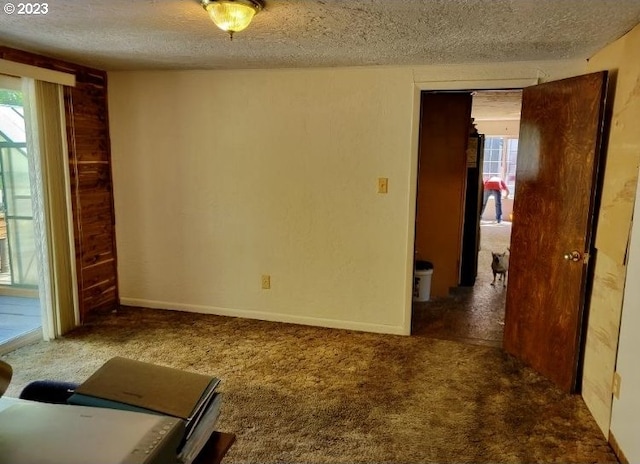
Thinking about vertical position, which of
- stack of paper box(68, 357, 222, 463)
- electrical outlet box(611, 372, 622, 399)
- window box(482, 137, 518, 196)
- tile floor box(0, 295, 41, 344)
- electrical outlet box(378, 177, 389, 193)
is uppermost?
window box(482, 137, 518, 196)

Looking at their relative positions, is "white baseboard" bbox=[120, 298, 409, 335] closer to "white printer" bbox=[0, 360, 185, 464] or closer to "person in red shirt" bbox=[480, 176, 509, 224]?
"white printer" bbox=[0, 360, 185, 464]

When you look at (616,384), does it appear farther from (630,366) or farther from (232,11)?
(232,11)

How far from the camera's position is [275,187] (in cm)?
372

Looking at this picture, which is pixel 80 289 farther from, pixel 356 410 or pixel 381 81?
pixel 381 81

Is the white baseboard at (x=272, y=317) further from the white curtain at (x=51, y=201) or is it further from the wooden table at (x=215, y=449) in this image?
the wooden table at (x=215, y=449)

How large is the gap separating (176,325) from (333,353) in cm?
139

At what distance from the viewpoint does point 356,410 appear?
2504mm

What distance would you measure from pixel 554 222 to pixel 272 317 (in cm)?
230

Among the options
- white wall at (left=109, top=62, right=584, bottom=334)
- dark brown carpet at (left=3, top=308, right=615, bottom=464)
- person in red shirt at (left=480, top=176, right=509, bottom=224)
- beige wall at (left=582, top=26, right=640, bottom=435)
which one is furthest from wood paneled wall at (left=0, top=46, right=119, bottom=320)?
person in red shirt at (left=480, top=176, right=509, bottom=224)

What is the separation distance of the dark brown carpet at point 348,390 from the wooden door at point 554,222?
280 mm

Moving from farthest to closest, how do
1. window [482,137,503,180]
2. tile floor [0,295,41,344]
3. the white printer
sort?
window [482,137,503,180], tile floor [0,295,41,344], the white printer

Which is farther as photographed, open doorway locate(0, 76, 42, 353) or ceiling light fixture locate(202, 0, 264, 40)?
open doorway locate(0, 76, 42, 353)

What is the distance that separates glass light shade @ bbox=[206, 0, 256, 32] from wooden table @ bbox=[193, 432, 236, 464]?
5.50 feet

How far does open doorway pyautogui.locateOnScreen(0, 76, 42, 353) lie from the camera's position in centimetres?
330
